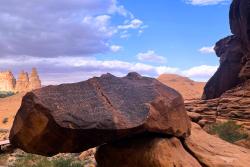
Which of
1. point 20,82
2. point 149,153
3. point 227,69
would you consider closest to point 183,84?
point 20,82

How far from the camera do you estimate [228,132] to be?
2661 centimetres

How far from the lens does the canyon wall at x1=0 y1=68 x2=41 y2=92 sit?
13325 cm

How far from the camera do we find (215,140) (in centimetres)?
1263

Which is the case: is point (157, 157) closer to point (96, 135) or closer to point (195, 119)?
point (96, 135)

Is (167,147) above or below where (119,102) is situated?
below

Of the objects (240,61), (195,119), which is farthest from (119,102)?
(240,61)

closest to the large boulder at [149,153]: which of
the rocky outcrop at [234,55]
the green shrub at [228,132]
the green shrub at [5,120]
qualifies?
the green shrub at [228,132]

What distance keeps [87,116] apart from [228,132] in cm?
1887

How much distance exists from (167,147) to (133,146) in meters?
0.78

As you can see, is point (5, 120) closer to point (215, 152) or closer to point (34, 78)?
point (215, 152)

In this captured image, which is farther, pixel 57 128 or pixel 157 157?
pixel 157 157

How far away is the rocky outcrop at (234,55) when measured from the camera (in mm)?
35969

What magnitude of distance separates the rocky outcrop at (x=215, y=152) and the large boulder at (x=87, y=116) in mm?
868

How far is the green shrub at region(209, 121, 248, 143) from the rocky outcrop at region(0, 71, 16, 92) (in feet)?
415
